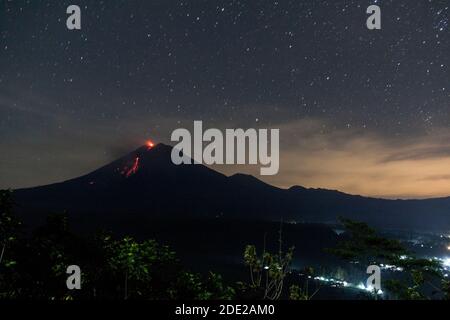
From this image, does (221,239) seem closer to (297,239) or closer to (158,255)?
(297,239)

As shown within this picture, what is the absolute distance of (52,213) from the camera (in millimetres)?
7016

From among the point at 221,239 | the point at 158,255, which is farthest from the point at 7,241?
the point at 221,239

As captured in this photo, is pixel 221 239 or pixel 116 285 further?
pixel 221 239

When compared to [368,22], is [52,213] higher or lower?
lower

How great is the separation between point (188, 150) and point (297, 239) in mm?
110271

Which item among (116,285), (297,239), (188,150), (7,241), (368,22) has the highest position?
(368,22)

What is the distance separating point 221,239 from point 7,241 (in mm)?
107955
